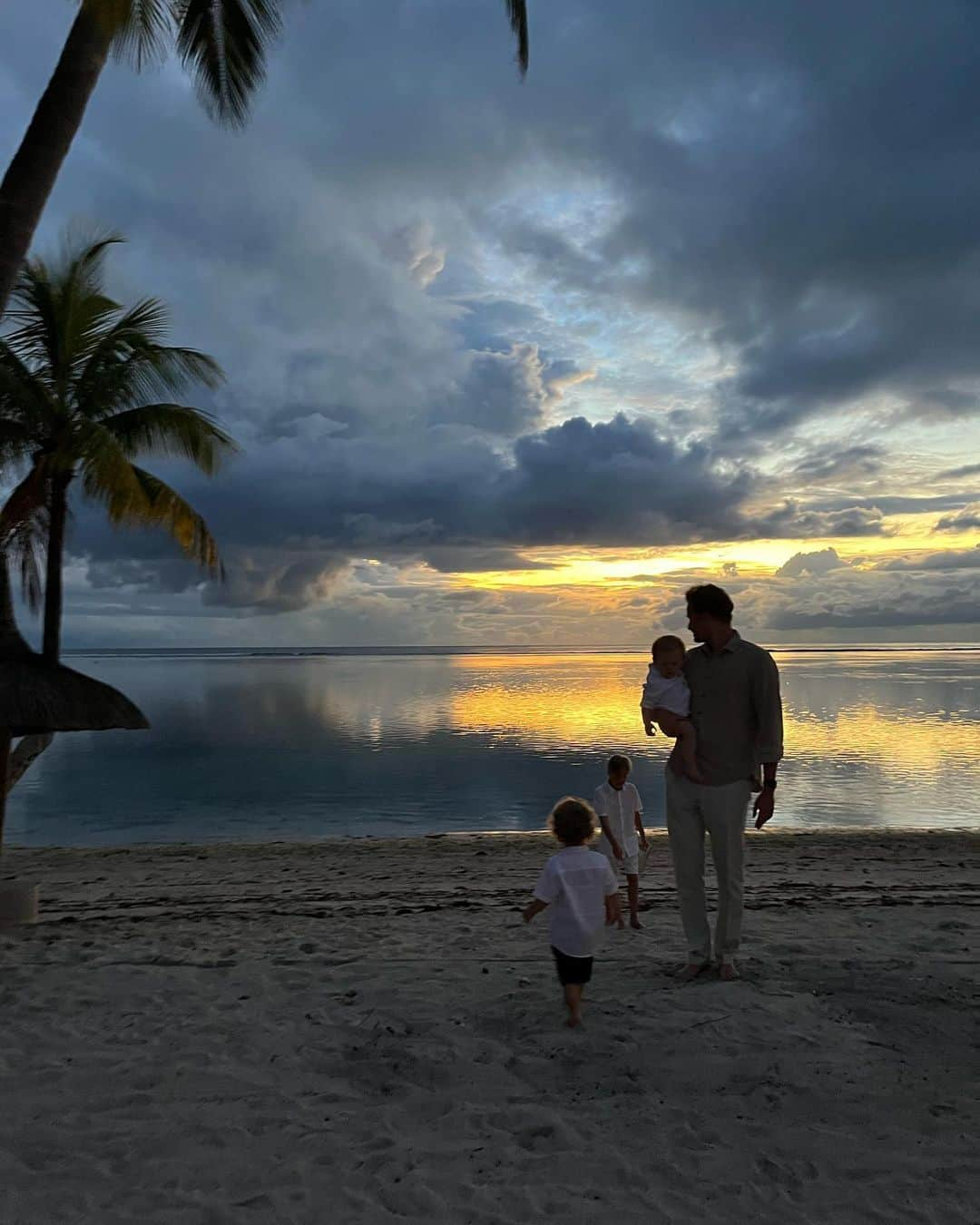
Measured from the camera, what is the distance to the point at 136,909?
8.17 m

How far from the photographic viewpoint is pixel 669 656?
4.98 meters

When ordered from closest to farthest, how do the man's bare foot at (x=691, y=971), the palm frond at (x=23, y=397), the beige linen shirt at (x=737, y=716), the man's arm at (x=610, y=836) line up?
the beige linen shirt at (x=737, y=716) → the man's bare foot at (x=691, y=971) → the man's arm at (x=610, y=836) → the palm frond at (x=23, y=397)

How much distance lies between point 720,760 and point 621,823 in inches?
79.5

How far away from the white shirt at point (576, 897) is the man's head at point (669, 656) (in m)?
1.20

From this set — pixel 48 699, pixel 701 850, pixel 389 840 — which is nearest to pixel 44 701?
pixel 48 699

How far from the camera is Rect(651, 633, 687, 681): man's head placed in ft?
16.3

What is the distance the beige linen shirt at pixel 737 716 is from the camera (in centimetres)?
481

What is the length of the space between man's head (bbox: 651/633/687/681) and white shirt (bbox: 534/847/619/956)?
120 centimetres

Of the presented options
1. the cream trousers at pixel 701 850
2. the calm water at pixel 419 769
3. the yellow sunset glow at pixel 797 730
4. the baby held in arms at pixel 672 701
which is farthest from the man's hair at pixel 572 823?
the yellow sunset glow at pixel 797 730

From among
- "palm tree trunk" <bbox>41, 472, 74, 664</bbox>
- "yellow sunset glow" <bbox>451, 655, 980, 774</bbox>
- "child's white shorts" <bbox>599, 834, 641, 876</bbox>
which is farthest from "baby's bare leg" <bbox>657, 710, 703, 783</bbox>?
"yellow sunset glow" <bbox>451, 655, 980, 774</bbox>

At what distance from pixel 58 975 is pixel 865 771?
61.9 ft

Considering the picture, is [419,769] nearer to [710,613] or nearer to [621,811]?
[621,811]

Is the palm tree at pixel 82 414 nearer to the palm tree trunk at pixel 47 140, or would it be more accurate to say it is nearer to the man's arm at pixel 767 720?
the palm tree trunk at pixel 47 140

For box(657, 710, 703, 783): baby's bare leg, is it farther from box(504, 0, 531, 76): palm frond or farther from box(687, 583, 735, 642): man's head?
box(504, 0, 531, 76): palm frond
